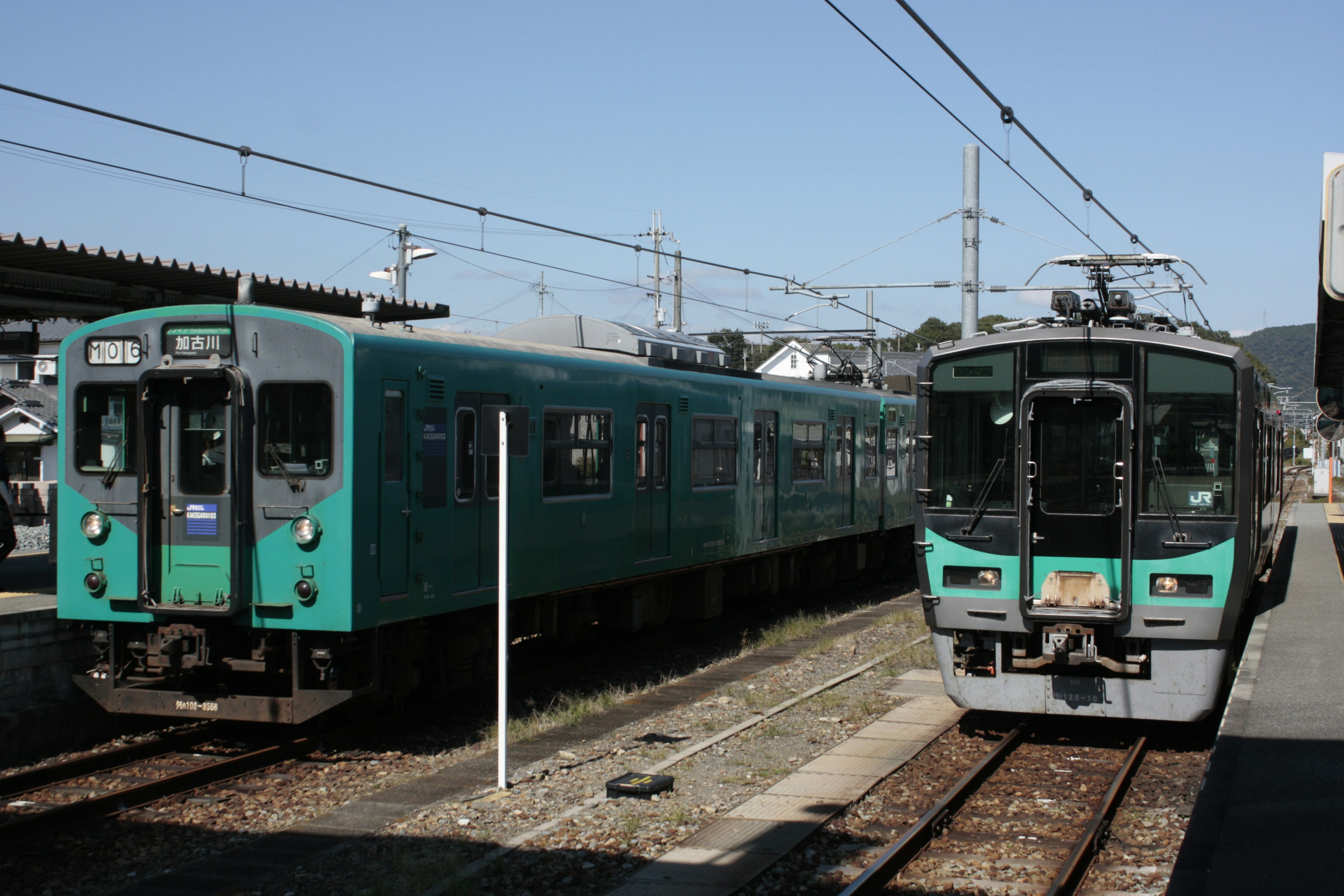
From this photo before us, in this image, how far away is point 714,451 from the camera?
45.1ft

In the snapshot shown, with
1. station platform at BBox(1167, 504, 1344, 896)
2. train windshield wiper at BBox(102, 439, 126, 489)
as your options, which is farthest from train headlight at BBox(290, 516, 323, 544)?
station platform at BBox(1167, 504, 1344, 896)

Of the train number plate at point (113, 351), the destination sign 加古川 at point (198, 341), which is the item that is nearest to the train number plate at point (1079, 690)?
the destination sign 加古川 at point (198, 341)

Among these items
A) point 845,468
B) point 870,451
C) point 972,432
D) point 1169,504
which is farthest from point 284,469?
point 870,451

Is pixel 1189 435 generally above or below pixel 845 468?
above

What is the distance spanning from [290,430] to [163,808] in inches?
96.0

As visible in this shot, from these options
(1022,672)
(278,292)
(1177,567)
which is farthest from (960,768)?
(278,292)

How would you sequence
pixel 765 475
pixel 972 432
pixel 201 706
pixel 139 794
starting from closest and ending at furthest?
pixel 139 794
pixel 201 706
pixel 972 432
pixel 765 475

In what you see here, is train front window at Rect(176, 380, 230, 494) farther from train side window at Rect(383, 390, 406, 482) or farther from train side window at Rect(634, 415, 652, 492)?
train side window at Rect(634, 415, 652, 492)

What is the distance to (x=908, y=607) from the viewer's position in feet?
57.1

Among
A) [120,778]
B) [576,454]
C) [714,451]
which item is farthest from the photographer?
[714,451]

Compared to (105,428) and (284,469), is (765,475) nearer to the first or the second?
A: (284,469)

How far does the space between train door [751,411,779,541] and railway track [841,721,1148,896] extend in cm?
610

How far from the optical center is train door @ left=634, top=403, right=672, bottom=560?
12094 millimetres

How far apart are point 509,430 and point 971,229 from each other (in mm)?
10892
